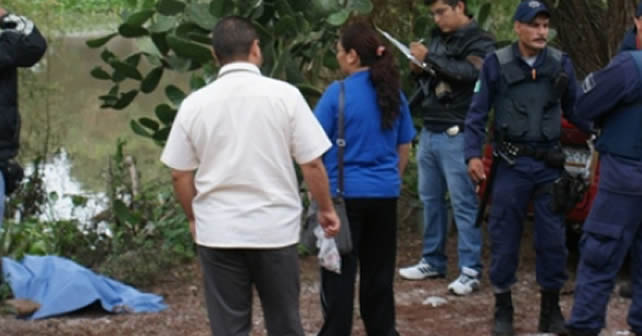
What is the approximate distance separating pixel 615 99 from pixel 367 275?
1.48 m

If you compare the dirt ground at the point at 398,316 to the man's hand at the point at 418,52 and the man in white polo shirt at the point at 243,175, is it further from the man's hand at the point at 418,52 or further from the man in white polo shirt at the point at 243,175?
the man in white polo shirt at the point at 243,175

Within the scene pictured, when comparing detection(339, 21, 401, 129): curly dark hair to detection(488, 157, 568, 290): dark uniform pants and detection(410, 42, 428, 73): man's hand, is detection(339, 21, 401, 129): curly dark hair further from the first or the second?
detection(410, 42, 428, 73): man's hand

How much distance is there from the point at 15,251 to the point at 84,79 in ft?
28.0

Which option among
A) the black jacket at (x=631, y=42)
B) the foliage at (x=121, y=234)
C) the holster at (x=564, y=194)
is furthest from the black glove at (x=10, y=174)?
the black jacket at (x=631, y=42)

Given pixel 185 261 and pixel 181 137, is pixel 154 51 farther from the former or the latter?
pixel 181 137

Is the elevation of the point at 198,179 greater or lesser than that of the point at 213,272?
greater

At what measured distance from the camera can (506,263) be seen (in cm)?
602

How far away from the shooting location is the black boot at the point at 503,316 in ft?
20.1

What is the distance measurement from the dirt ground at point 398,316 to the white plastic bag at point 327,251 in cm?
117

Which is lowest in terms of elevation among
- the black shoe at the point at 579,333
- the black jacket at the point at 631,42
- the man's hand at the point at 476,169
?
the black shoe at the point at 579,333

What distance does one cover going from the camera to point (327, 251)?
5.25 metres

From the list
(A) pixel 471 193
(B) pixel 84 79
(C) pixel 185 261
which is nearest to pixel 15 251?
(C) pixel 185 261

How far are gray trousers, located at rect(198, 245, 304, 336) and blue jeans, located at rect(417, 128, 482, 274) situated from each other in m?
2.55

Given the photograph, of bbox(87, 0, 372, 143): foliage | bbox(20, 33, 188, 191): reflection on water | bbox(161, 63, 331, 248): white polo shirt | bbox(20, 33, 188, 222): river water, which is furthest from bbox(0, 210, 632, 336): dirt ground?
bbox(20, 33, 188, 191): reflection on water
